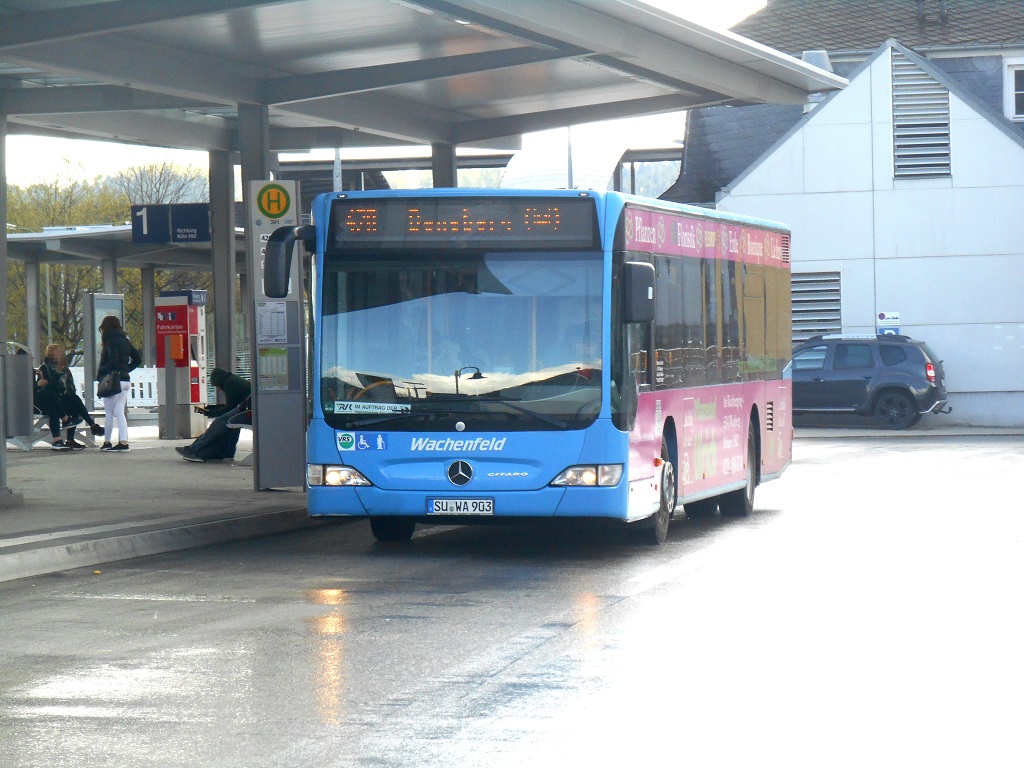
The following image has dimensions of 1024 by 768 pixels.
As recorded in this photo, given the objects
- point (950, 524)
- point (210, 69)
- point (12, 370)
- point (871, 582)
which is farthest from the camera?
point (210, 69)

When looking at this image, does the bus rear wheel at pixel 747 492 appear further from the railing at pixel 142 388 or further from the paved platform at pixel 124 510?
the railing at pixel 142 388

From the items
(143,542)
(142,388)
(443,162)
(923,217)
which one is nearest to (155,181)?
(142,388)

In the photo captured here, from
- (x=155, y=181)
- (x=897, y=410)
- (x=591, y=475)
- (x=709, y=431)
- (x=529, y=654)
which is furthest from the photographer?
(x=155, y=181)

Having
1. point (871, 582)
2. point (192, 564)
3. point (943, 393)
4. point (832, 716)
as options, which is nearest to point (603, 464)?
point (871, 582)

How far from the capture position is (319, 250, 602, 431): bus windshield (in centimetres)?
1231

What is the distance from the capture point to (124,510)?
1534 cm

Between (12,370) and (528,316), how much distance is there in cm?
651

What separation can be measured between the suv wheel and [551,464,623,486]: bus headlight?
76.1 ft

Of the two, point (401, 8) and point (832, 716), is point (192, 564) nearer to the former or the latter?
point (401, 8)

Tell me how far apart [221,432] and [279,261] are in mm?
10746

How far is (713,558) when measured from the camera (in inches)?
497

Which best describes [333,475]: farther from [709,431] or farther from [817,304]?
[817,304]

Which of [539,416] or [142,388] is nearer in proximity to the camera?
[539,416]

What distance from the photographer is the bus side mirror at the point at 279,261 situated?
39.9ft
